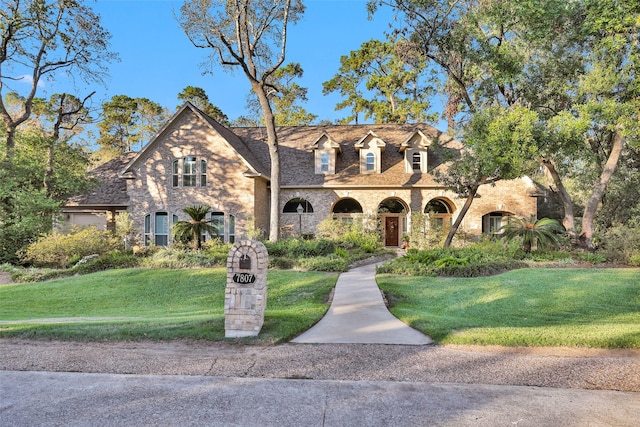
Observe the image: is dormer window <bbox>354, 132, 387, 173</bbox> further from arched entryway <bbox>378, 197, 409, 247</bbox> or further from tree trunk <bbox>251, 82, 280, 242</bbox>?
tree trunk <bbox>251, 82, 280, 242</bbox>

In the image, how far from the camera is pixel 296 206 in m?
22.6

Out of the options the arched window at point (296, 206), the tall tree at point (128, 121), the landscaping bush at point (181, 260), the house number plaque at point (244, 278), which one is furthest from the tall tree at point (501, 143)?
the tall tree at point (128, 121)

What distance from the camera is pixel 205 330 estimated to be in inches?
257

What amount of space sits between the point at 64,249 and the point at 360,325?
14.9m

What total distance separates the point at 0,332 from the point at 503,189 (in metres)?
22.8

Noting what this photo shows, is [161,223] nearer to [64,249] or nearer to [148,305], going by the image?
[64,249]

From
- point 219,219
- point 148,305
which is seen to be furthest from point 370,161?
point 148,305

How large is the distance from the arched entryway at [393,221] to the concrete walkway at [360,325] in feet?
43.5

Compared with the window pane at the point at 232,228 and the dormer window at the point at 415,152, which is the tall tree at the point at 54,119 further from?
the dormer window at the point at 415,152

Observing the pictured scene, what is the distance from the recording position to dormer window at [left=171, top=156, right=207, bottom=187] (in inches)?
834

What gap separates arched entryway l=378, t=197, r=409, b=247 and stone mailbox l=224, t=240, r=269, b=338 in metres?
17.4

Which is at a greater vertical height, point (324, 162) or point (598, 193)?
point (324, 162)

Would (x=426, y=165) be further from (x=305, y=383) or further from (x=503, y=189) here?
(x=305, y=383)

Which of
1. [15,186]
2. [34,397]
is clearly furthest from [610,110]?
[15,186]
